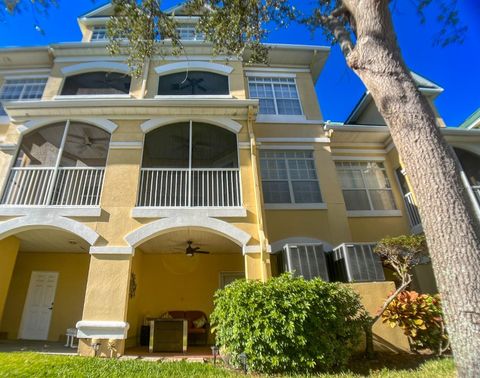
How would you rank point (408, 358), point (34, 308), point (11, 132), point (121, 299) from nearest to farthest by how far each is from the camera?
1. point (408, 358)
2. point (121, 299)
3. point (11, 132)
4. point (34, 308)

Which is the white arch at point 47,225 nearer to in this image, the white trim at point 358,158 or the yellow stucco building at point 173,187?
the yellow stucco building at point 173,187

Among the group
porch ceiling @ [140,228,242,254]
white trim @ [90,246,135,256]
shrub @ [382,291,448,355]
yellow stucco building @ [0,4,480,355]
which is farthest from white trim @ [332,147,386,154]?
white trim @ [90,246,135,256]

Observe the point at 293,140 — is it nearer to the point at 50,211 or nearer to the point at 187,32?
the point at 187,32

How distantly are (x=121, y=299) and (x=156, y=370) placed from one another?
2.10 m

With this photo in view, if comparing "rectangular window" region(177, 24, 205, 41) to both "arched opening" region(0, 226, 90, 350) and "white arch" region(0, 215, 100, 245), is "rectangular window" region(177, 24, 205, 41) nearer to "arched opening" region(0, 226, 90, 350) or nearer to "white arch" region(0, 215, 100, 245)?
"white arch" region(0, 215, 100, 245)

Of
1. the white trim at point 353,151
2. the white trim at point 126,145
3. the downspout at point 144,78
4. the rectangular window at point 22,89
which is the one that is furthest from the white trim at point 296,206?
the rectangular window at point 22,89

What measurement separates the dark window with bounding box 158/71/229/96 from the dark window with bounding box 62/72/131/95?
1.54 metres

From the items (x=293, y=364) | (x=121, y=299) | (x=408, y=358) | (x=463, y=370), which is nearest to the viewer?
(x=463, y=370)

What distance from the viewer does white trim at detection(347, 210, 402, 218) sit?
397 inches

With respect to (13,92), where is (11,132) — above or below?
below

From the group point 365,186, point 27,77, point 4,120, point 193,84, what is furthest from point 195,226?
point 27,77

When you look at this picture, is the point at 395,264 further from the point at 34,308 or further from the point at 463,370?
the point at 34,308

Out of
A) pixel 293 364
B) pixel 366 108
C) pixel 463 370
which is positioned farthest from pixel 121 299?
pixel 366 108

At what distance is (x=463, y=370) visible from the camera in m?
3.06
